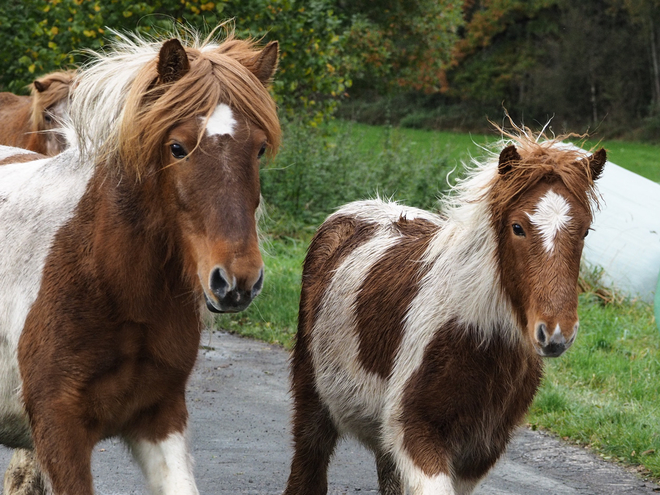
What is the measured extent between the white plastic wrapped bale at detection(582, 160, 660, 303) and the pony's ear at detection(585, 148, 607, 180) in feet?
16.5

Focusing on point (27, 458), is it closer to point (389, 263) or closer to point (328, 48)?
point (389, 263)

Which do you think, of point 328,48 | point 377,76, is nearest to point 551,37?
point 377,76

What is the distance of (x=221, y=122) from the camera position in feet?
9.32

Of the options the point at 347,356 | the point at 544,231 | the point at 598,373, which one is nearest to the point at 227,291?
the point at 544,231

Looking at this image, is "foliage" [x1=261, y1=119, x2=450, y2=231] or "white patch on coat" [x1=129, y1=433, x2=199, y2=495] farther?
"foliage" [x1=261, y1=119, x2=450, y2=231]

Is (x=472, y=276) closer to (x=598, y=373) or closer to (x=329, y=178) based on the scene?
(x=598, y=373)

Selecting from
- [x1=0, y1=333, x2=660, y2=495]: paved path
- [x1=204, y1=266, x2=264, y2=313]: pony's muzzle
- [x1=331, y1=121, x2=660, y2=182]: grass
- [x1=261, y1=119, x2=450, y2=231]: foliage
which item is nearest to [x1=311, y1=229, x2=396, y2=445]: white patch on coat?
[x1=0, y1=333, x2=660, y2=495]: paved path

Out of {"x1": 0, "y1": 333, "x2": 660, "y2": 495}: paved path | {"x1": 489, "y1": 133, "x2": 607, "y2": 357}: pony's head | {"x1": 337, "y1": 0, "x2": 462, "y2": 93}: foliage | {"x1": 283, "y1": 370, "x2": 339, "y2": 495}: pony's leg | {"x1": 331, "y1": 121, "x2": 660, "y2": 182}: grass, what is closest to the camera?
{"x1": 489, "y1": 133, "x2": 607, "y2": 357}: pony's head

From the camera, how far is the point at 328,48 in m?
11.5

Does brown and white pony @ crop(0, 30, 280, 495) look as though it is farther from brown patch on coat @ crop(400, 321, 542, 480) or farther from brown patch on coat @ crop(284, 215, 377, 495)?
brown patch on coat @ crop(284, 215, 377, 495)

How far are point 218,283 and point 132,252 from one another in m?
0.57

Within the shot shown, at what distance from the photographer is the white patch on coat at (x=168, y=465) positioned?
10.1 feet

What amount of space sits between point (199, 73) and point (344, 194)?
8.74 meters

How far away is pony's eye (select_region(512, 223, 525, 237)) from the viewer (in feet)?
11.8
